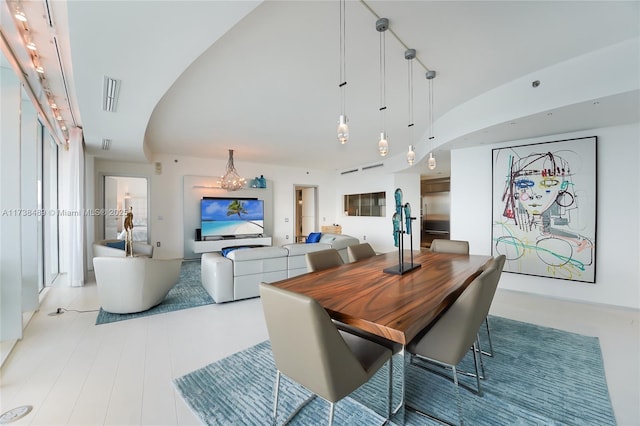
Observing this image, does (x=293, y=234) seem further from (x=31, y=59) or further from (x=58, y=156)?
(x=31, y=59)

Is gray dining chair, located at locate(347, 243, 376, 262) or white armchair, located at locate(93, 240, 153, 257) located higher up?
gray dining chair, located at locate(347, 243, 376, 262)

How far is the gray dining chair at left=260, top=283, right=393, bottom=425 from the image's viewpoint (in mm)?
1157

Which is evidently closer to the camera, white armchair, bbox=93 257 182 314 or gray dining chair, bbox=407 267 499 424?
gray dining chair, bbox=407 267 499 424

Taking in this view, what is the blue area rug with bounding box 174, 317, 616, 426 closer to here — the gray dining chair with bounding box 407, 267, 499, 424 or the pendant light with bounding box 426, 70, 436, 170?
the gray dining chair with bounding box 407, 267, 499, 424

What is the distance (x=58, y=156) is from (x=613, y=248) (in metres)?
8.87

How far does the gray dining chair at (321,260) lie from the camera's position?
2.32m

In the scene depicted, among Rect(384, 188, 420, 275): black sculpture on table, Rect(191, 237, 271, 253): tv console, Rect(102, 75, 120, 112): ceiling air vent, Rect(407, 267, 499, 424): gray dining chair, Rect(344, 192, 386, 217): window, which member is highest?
Rect(102, 75, 120, 112): ceiling air vent

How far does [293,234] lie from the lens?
8.69 m

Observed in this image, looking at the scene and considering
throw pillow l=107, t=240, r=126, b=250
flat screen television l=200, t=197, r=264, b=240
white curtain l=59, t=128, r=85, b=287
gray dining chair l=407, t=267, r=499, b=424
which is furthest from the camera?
flat screen television l=200, t=197, r=264, b=240

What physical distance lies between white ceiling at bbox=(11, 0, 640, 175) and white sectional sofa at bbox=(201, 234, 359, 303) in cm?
210

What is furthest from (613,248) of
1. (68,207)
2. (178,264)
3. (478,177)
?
(68,207)

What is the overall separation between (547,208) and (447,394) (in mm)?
3397

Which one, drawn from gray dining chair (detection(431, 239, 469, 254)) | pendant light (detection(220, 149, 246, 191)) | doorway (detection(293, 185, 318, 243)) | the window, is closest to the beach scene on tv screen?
pendant light (detection(220, 149, 246, 191))

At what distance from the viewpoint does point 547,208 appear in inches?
149
